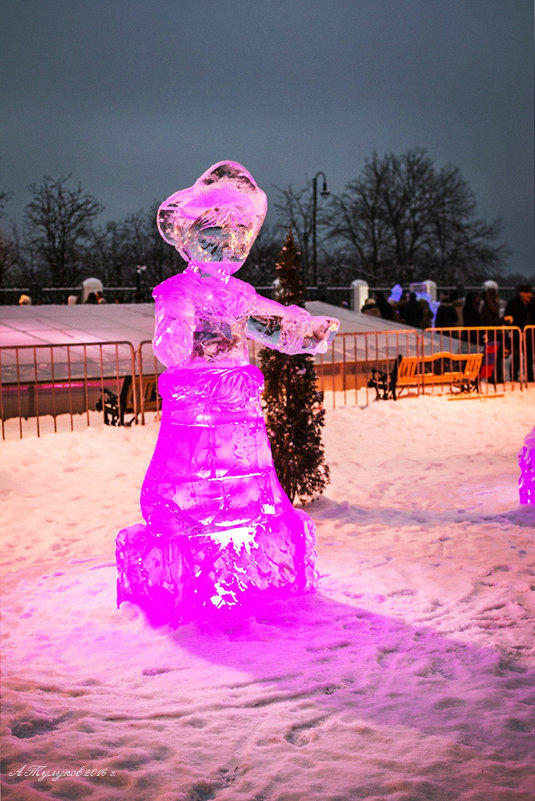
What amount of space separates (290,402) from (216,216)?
3.07 meters

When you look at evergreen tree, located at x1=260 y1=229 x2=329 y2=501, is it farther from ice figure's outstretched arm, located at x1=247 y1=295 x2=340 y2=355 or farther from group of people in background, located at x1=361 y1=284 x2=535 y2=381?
group of people in background, located at x1=361 y1=284 x2=535 y2=381

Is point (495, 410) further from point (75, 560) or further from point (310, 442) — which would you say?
point (75, 560)

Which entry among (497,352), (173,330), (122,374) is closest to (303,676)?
(173,330)

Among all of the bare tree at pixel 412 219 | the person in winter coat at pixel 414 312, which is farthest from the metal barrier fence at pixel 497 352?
the bare tree at pixel 412 219

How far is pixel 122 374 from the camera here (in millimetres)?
13023

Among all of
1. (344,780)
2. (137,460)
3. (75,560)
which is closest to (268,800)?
(344,780)

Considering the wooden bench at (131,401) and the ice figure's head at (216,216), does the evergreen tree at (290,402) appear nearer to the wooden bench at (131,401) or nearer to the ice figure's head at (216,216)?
the ice figure's head at (216,216)

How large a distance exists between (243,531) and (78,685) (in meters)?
1.14

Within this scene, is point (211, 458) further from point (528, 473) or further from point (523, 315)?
point (523, 315)

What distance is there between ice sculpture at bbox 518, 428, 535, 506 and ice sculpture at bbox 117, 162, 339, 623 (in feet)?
9.78

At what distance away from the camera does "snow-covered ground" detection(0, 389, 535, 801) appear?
9.12 feet

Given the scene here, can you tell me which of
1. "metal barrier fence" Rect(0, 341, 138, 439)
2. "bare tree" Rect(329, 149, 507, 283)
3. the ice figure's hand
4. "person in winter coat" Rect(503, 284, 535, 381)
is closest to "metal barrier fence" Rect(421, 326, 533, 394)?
"person in winter coat" Rect(503, 284, 535, 381)

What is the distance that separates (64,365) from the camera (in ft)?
41.7

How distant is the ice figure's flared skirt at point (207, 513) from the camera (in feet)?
13.6
